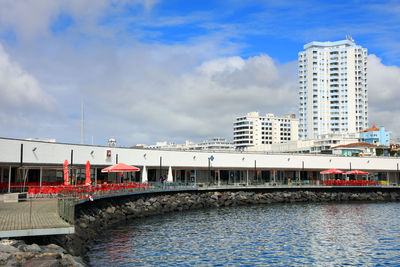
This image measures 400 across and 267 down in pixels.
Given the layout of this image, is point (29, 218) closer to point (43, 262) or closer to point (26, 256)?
point (26, 256)

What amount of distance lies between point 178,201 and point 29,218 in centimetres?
3098

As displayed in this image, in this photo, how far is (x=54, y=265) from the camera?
15797 mm

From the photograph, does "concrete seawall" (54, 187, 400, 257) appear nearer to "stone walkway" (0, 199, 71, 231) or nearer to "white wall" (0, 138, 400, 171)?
"stone walkway" (0, 199, 71, 231)

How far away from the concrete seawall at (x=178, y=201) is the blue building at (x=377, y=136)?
109 metres

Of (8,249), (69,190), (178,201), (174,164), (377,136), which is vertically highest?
(377,136)

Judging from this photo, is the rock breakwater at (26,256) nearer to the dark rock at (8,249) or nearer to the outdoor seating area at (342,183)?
the dark rock at (8,249)

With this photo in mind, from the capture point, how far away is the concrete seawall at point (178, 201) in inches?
1175

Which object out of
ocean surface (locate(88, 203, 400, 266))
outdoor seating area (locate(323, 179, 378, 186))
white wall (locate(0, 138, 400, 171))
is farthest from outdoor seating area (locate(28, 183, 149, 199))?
outdoor seating area (locate(323, 179, 378, 186))

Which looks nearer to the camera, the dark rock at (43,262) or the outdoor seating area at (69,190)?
the dark rock at (43,262)

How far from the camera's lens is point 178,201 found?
2067 inches

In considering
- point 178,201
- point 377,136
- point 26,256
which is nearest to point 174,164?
point 178,201

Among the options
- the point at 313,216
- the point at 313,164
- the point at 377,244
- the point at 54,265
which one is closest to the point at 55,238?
the point at 54,265

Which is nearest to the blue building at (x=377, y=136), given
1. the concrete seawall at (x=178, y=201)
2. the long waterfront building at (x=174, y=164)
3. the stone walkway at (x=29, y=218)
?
the long waterfront building at (x=174, y=164)

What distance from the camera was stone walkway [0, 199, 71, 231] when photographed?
65.9 ft
